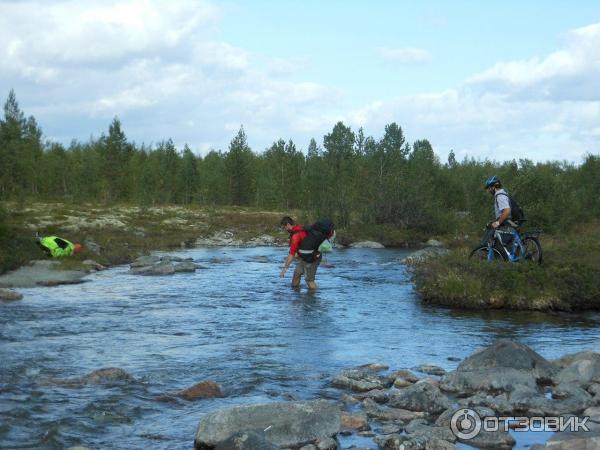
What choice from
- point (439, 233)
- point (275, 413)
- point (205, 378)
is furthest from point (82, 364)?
point (439, 233)

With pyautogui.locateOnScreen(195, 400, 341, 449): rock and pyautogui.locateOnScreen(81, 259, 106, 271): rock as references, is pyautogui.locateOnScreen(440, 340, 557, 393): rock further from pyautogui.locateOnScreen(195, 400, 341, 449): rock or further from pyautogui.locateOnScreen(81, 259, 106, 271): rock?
pyautogui.locateOnScreen(81, 259, 106, 271): rock

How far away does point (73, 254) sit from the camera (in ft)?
100

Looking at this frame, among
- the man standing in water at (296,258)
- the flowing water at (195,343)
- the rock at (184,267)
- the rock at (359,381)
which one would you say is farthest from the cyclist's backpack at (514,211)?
the rock at (184,267)

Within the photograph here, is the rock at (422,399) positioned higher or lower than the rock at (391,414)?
higher

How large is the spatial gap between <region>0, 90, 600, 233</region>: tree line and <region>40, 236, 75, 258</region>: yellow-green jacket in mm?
7481

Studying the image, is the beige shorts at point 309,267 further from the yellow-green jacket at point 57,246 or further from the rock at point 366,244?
the rock at point 366,244

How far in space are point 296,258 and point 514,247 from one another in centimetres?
653

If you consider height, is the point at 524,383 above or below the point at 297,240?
below

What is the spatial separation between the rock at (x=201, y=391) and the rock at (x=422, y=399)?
2639 mm

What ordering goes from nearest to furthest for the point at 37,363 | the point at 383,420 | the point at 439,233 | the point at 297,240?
the point at 383,420 < the point at 37,363 < the point at 297,240 < the point at 439,233

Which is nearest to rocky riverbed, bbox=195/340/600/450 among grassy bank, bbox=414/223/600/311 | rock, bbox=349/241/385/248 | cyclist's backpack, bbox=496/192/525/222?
grassy bank, bbox=414/223/600/311

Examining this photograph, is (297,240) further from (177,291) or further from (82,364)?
(82,364)

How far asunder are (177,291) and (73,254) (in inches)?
429

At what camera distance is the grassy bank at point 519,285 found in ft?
56.4
